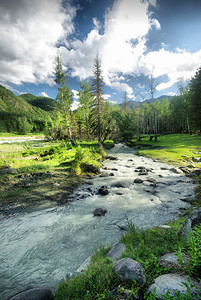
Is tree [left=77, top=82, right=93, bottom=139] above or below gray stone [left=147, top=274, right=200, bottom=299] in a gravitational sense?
above

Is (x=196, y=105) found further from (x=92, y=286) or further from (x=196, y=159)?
(x=92, y=286)

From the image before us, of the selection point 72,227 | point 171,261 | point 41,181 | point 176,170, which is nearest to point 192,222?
point 171,261

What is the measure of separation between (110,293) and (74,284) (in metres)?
0.81


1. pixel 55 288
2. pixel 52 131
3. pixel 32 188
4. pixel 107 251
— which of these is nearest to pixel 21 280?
pixel 55 288

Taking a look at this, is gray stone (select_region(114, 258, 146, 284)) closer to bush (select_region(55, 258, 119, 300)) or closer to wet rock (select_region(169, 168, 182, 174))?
bush (select_region(55, 258, 119, 300))

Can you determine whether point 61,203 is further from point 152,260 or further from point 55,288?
point 152,260

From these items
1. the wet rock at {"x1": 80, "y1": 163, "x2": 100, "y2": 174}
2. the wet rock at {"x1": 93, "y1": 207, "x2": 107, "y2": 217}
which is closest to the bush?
the wet rock at {"x1": 93, "y1": 207, "x2": 107, "y2": 217}

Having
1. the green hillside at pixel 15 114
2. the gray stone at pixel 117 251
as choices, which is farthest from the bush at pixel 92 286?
the green hillside at pixel 15 114

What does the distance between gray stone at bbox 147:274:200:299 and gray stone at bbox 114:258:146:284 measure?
0.21 meters

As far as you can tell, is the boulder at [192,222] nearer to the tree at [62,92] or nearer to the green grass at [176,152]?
the green grass at [176,152]

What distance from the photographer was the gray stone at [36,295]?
8.26 feet

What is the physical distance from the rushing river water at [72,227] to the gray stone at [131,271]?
201 cm

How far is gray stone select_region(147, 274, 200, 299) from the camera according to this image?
186 centimetres

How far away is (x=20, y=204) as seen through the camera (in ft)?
22.7
